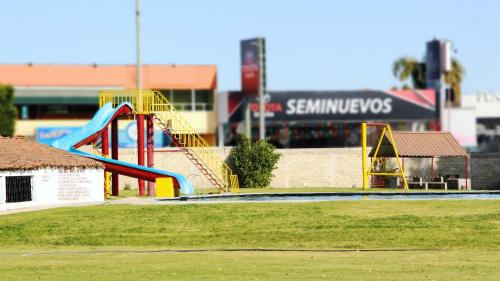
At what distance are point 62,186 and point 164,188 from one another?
5033 mm

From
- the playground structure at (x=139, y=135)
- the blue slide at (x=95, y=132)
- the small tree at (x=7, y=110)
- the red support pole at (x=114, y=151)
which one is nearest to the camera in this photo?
the playground structure at (x=139, y=135)

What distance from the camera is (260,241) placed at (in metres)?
36.2

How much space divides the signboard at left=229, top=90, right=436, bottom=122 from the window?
173ft

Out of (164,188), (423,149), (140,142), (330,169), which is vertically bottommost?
(164,188)

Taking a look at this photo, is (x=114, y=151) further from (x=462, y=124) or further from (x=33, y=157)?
(x=462, y=124)

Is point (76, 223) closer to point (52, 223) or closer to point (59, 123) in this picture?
point (52, 223)

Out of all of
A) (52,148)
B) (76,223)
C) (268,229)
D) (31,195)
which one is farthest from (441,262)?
(52,148)

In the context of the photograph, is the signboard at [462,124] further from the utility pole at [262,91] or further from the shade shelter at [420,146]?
the shade shelter at [420,146]

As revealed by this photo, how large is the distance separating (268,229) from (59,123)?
63.1 metres

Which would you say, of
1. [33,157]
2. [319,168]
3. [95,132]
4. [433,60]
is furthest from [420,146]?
[433,60]

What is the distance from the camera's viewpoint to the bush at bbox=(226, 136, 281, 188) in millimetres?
64500

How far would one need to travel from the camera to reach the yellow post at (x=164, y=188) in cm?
5169

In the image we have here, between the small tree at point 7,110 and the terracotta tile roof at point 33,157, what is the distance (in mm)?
40845

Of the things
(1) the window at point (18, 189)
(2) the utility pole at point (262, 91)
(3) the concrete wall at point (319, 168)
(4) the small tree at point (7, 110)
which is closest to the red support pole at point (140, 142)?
(1) the window at point (18, 189)
